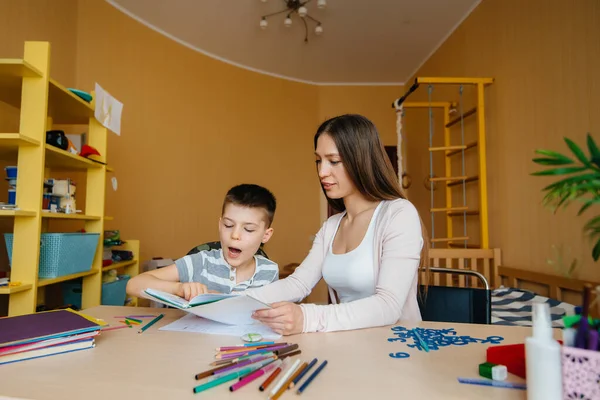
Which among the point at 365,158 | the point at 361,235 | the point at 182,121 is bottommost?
the point at 361,235

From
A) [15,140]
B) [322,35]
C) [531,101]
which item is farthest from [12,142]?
[322,35]

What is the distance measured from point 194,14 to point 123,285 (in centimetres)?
227

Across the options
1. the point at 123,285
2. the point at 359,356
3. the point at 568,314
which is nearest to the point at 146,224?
the point at 123,285

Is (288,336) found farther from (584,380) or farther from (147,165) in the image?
(147,165)

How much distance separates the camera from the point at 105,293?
2176mm

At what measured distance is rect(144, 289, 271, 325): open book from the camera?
812 mm

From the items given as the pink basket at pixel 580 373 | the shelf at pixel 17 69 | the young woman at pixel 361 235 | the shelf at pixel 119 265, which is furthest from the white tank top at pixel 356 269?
the shelf at pixel 119 265

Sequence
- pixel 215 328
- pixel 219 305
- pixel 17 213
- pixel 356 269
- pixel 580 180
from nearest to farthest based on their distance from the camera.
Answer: pixel 580 180 < pixel 219 305 < pixel 215 328 < pixel 356 269 < pixel 17 213

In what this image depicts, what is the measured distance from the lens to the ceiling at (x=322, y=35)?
315 cm

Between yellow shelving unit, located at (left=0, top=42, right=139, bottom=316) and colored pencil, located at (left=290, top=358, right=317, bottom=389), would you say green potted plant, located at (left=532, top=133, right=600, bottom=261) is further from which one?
yellow shelving unit, located at (left=0, top=42, right=139, bottom=316)

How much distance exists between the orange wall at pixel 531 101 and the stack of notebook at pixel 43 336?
5.49 feet

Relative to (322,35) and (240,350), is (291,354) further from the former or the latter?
(322,35)

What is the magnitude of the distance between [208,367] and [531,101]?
7.81ft

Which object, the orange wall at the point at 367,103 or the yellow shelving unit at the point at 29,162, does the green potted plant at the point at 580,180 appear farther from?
the orange wall at the point at 367,103
